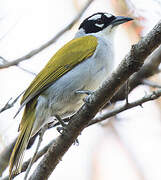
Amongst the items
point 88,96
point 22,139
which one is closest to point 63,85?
point 22,139

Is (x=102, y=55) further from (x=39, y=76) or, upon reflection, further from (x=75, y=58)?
(x=39, y=76)

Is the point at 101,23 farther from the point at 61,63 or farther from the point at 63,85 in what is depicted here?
the point at 63,85

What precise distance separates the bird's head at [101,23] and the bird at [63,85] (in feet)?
1.80

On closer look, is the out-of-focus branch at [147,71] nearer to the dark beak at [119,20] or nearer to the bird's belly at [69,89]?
the dark beak at [119,20]

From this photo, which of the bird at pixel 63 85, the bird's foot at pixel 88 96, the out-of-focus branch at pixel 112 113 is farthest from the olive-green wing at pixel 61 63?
the out-of-focus branch at pixel 112 113

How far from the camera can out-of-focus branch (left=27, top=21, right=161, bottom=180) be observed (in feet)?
8.66

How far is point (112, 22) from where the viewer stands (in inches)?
199

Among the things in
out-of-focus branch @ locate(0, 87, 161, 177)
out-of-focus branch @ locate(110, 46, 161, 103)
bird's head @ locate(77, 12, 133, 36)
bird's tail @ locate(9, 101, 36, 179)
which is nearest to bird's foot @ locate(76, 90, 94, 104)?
out-of-focus branch @ locate(0, 87, 161, 177)

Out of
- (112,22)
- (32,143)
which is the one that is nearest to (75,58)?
(112,22)

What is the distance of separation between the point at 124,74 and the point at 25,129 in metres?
1.53

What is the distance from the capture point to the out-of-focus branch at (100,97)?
2641 millimetres

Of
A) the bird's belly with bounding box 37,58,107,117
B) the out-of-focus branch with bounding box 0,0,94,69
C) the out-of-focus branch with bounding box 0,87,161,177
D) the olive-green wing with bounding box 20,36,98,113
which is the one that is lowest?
the out-of-focus branch with bounding box 0,87,161,177

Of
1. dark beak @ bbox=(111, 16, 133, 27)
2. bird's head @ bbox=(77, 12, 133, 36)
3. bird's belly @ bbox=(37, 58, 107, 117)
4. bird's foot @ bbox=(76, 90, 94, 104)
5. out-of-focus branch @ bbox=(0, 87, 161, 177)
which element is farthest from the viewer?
bird's head @ bbox=(77, 12, 133, 36)

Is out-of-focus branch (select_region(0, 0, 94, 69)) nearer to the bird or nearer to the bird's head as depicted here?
the bird
